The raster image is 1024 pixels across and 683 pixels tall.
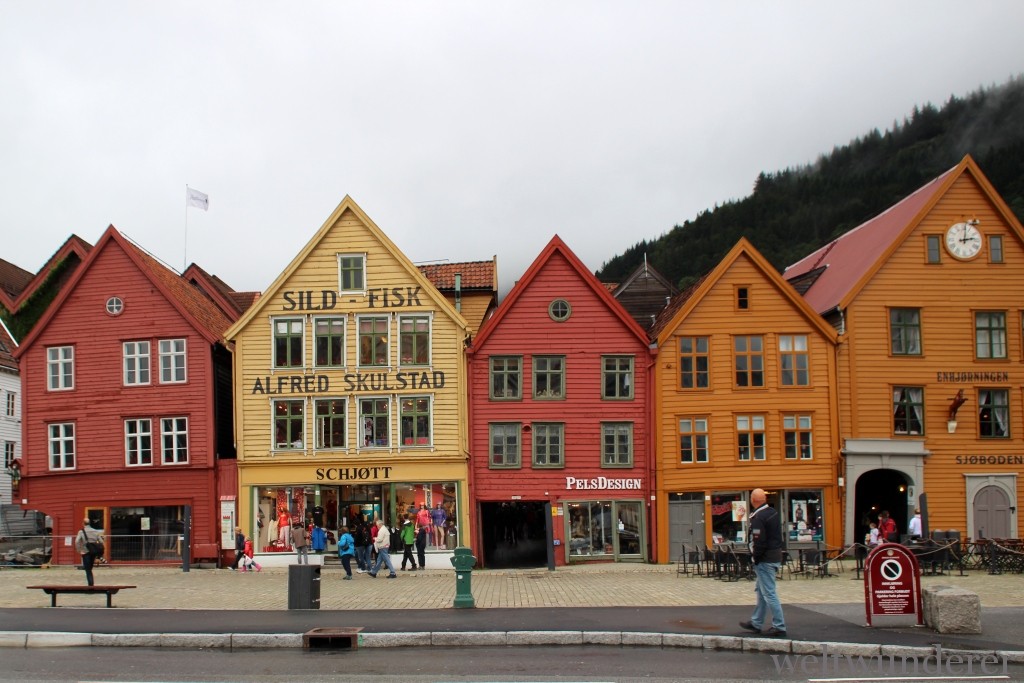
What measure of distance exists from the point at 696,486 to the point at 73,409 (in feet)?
72.0

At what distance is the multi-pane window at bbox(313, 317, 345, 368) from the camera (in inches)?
1511

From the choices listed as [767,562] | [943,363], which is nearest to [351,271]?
[943,363]

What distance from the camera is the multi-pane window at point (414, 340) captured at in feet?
126

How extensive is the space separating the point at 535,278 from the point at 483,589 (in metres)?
14.9

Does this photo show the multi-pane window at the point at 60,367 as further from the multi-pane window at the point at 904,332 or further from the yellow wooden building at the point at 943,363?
the multi-pane window at the point at 904,332

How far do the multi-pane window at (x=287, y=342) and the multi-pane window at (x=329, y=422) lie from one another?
1625mm

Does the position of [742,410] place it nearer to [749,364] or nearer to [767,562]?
[749,364]

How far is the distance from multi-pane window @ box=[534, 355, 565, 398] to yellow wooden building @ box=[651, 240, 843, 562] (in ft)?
10.9

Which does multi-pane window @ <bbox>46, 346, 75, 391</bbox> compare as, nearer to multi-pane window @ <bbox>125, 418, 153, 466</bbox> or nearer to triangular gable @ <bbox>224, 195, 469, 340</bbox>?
multi-pane window @ <bbox>125, 418, 153, 466</bbox>

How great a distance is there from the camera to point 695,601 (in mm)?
22109

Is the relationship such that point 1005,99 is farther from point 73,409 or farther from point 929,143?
point 73,409

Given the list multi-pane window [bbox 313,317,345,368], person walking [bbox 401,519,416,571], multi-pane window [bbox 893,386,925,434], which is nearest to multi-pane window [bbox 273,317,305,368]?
multi-pane window [bbox 313,317,345,368]

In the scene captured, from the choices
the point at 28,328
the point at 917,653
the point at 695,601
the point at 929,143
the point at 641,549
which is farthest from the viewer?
the point at 929,143

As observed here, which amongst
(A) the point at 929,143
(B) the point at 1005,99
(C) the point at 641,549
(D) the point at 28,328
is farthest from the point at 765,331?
(B) the point at 1005,99
